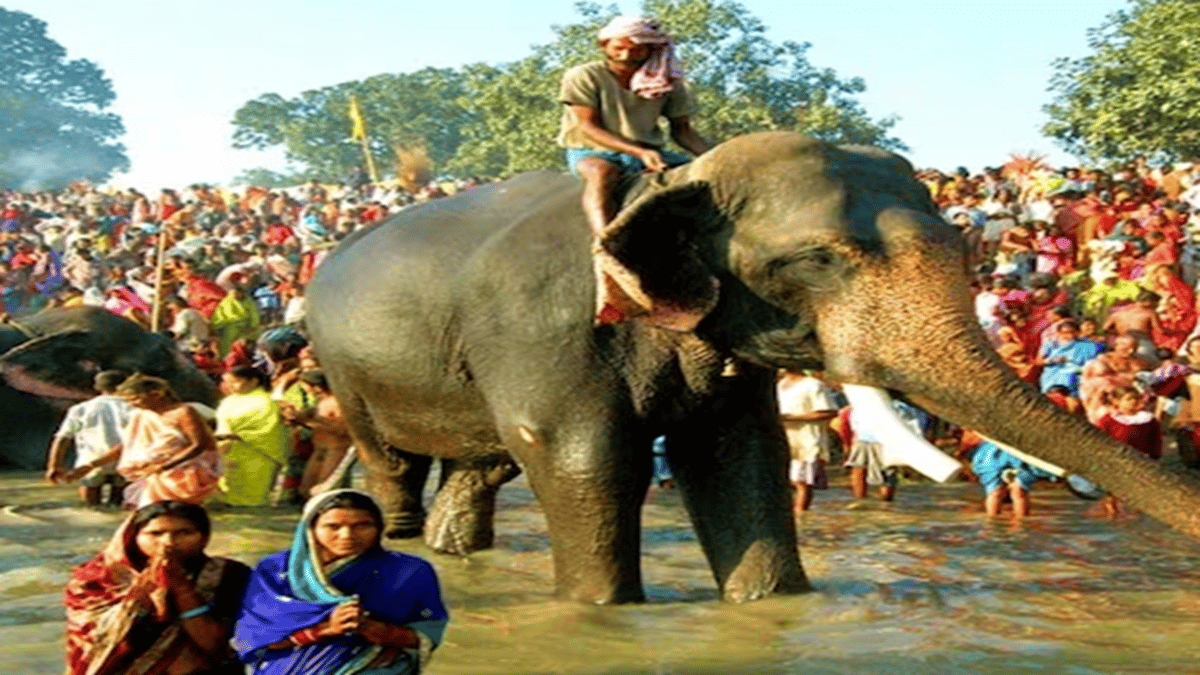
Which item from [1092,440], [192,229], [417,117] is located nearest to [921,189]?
[1092,440]

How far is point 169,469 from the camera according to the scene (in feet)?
27.1

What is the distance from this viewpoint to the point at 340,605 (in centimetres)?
464

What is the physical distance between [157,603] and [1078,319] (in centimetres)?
1190

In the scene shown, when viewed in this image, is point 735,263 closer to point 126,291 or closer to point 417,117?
point 126,291

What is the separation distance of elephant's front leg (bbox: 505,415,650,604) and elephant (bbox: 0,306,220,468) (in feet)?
21.1

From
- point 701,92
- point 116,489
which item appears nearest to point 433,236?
point 116,489

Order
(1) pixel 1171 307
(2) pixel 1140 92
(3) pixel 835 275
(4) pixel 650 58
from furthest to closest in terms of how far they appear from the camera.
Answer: (2) pixel 1140 92, (1) pixel 1171 307, (4) pixel 650 58, (3) pixel 835 275

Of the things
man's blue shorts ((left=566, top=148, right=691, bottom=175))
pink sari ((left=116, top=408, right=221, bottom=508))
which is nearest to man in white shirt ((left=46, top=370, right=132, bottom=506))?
pink sari ((left=116, top=408, right=221, bottom=508))

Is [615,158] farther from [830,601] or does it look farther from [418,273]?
[830,601]

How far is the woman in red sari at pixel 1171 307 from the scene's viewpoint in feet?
47.2

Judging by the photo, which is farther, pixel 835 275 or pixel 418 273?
pixel 418 273

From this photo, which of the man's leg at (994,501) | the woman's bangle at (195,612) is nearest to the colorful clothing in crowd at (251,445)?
the man's leg at (994,501)

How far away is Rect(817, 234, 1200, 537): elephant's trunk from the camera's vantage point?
585 centimetres

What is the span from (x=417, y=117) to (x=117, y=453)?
8430 centimetres
